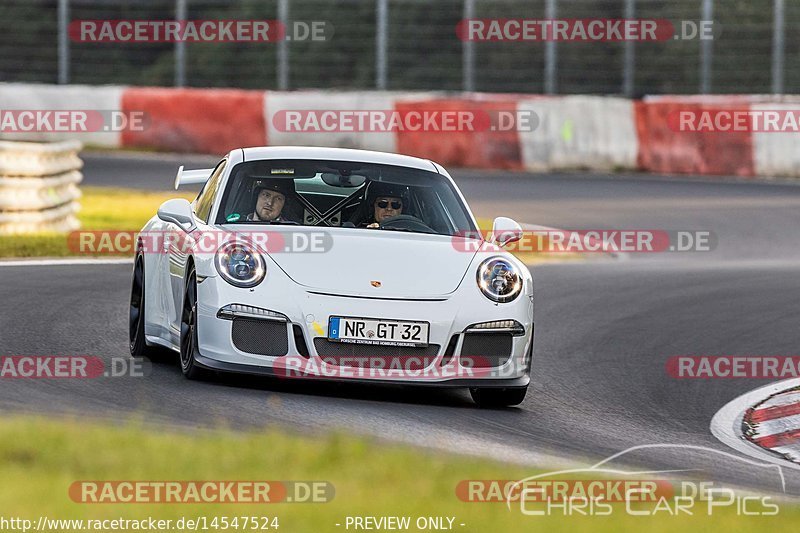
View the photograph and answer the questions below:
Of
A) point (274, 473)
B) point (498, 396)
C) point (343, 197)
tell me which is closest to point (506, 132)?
point (343, 197)

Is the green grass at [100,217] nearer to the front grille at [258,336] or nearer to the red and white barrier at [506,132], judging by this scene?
the red and white barrier at [506,132]

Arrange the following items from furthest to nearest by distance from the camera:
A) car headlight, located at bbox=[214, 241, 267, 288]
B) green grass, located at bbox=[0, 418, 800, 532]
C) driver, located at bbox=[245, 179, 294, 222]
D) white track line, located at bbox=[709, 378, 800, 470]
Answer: driver, located at bbox=[245, 179, 294, 222] < car headlight, located at bbox=[214, 241, 267, 288] < white track line, located at bbox=[709, 378, 800, 470] < green grass, located at bbox=[0, 418, 800, 532]

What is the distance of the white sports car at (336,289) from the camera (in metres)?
7.93

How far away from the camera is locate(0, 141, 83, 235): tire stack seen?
51.7ft

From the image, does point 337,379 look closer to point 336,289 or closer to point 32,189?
point 336,289

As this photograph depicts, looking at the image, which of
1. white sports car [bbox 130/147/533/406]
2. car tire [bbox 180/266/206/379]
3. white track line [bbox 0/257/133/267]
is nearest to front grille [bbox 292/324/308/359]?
white sports car [bbox 130/147/533/406]

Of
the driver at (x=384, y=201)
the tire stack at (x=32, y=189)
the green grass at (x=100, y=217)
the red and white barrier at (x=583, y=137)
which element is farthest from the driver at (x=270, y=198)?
the red and white barrier at (x=583, y=137)

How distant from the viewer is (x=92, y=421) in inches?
266

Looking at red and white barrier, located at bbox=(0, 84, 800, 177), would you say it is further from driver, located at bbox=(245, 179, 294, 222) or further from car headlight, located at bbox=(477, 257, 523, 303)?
car headlight, located at bbox=(477, 257, 523, 303)

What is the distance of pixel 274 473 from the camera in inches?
225

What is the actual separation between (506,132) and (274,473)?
2072cm

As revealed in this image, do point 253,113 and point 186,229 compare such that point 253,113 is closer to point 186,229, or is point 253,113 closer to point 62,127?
point 62,127

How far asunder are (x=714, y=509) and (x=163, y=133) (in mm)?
22845

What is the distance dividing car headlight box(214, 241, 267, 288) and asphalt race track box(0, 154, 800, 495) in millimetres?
535
